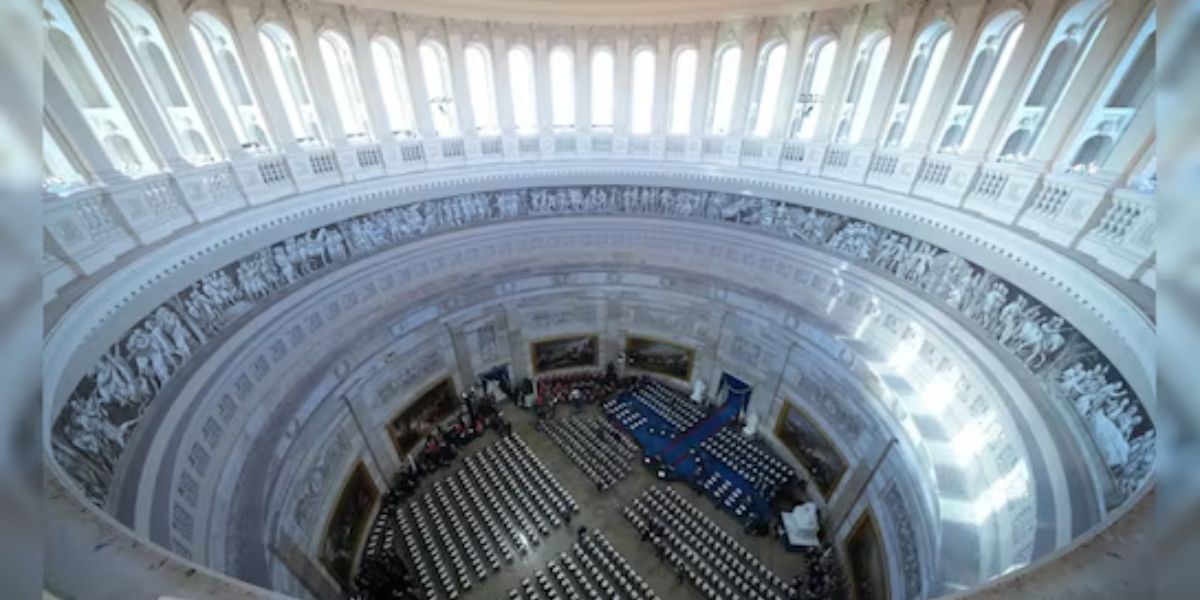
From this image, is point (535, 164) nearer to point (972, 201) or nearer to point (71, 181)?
point (71, 181)

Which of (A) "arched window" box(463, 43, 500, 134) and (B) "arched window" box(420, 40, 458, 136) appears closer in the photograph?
(B) "arched window" box(420, 40, 458, 136)

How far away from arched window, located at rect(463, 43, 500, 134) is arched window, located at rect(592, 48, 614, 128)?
3.14 m

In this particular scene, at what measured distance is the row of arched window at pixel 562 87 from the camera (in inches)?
304

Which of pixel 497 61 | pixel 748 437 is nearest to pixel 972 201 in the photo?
pixel 748 437

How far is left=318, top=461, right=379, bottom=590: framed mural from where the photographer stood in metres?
8.92

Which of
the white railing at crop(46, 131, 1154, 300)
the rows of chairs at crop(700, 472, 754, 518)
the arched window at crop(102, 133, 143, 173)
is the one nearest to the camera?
the white railing at crop(46, 131, 1154, 300)

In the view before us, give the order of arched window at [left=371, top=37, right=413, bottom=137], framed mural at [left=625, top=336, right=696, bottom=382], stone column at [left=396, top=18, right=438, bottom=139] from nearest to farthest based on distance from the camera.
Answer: stone column at [left=396, top=18, right=438, bottom=139]
arched window at [left=371, top=37, right=413, bottom=137]
framed mural at [left=625, top=336, right=696, bottom=382]

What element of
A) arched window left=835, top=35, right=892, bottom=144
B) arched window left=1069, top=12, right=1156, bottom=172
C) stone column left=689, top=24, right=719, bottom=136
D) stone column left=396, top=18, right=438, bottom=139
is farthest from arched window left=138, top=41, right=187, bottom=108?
arched window left=1069, top=12, right=1156, bottom=172

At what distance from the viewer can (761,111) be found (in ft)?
42.8

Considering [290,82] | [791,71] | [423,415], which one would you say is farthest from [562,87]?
[423,415]

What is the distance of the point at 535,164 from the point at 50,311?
10.9 m

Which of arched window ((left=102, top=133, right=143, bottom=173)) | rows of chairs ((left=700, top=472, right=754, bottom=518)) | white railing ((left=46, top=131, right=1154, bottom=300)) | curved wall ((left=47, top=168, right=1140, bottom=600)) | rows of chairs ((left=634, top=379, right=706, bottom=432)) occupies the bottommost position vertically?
rows of chairs ((left=634, top=379, right=706, bottom=432))

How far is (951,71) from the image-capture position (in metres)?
9.24

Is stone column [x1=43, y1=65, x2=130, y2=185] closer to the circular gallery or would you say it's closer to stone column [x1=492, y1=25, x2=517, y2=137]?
the circular gallery
